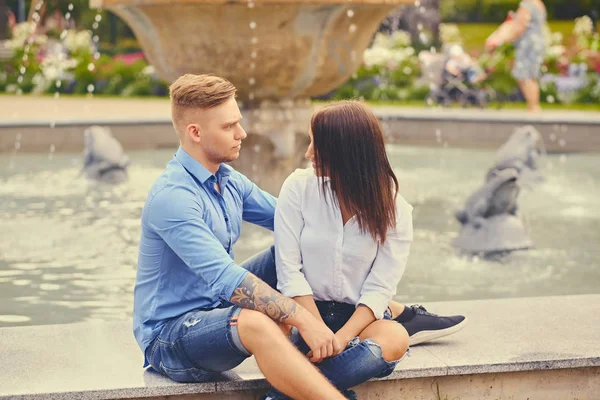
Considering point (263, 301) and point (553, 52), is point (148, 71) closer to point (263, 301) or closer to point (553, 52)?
point (553, 52)

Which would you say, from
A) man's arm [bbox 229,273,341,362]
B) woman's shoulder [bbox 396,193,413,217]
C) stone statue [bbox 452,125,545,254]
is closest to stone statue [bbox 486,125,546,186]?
stone statue [bbox 452,125,545,254]

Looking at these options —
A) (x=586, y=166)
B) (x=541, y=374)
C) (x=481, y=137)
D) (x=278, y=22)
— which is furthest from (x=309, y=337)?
(x=481, y=137)

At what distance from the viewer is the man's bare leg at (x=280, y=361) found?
9.42ft

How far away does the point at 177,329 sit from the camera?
306cm

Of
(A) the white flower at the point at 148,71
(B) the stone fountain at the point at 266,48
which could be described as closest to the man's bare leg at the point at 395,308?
(B) the stone fountain at the point at 266,48

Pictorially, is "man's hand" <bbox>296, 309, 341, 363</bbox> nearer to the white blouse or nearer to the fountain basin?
the white blouse

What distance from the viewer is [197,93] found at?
3.05 meters

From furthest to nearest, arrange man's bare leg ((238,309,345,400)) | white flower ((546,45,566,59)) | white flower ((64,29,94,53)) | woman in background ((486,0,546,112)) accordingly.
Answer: white flower ((64,29,94,53)) → white flower ((546,45,566,59)) → woman in background ((486,0,546,112)) → man's bare leg ((238,309,345,400))

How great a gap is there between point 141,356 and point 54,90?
18.0 m

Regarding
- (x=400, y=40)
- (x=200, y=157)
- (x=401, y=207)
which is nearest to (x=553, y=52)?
(x=400, y=40)

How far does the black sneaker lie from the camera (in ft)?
11.3

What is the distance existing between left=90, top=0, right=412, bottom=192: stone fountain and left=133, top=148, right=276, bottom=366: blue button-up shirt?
3.52 m

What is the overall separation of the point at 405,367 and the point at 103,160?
597 centimetres

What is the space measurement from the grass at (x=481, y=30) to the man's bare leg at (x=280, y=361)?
35853 mm
